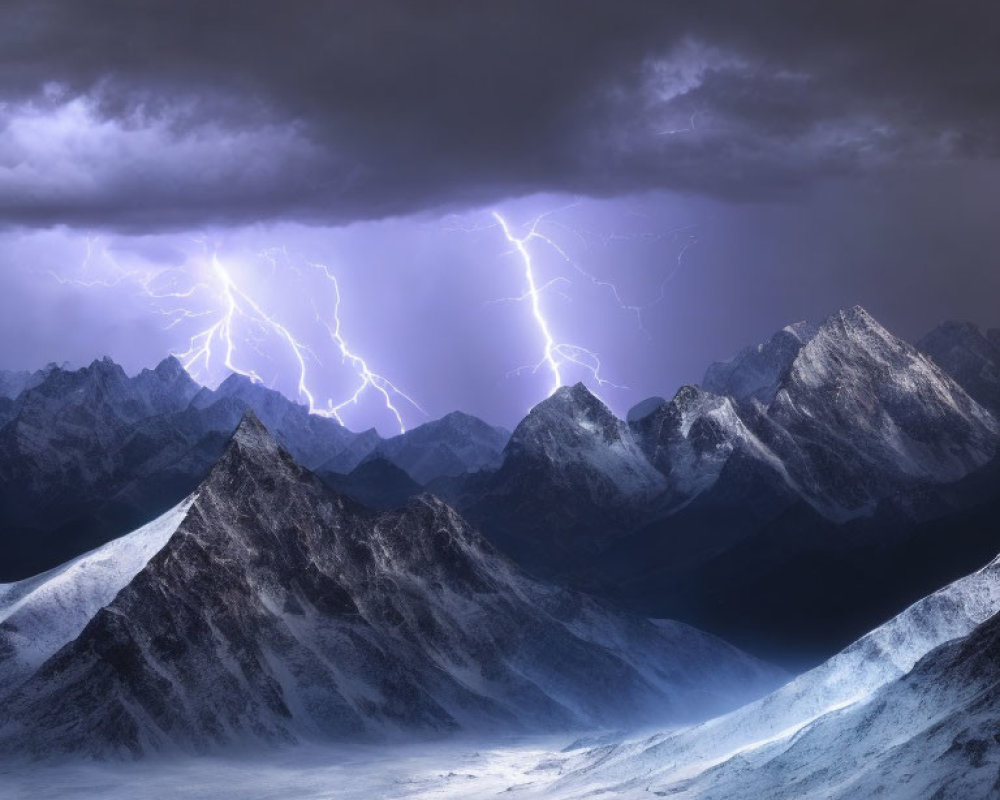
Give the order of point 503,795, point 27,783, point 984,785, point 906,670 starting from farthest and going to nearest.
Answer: point 27,783, point 503,795, point 906,670, point 984,785

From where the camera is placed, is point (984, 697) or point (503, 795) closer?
point (984, 697)

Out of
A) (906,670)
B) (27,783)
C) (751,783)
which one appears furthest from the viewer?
(27,783)

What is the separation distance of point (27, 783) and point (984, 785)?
133m

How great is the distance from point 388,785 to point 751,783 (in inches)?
2599

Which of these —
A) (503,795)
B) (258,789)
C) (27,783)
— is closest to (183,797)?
(258,789)

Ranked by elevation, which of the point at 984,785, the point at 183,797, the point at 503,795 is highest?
the point at 183,797

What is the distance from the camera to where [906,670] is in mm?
164750

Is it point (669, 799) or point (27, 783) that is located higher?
point (27, 783)

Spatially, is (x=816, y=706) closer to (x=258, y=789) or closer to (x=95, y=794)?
(x=258, y=789)

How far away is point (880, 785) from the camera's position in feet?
422

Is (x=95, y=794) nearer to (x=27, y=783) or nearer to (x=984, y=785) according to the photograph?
(x=27, y=783)

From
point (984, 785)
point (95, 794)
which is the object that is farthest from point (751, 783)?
point (95, 794)

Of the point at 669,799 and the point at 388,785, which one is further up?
the point at 388,785

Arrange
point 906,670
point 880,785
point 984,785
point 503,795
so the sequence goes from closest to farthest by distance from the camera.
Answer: point 984,785 → point 880,785 → point 906,670 → point 503,795
